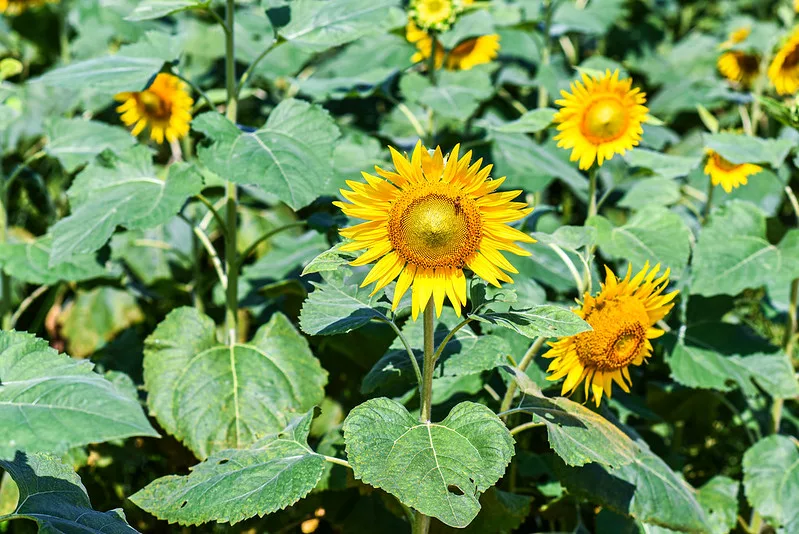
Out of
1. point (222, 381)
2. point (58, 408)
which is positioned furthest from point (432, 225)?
point (222, 381)

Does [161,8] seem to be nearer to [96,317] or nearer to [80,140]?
[80,140]

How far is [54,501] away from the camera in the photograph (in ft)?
5.37

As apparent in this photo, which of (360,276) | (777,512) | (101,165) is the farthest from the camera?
(101,165)

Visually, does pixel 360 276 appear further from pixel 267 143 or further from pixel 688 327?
pixel 688 327

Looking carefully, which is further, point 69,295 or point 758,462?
point 69,295

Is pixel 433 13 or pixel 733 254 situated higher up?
pixel 433 13

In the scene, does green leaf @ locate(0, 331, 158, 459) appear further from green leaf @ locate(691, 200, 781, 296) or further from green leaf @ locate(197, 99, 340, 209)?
green leaf @ locate(691, 200, 781, 296)

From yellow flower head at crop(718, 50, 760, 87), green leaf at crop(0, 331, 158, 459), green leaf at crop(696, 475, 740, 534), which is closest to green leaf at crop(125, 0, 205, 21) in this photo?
green leaf at crop(0, 331, 158, 459)

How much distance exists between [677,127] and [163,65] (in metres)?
2.97

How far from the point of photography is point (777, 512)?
2402mm

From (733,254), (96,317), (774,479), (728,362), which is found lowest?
(96,317)

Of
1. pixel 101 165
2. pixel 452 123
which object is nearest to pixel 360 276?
pixel 101 165

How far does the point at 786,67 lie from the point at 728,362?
48.6 inches

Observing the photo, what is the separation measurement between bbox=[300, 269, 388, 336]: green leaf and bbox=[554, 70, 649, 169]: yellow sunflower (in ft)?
2.35
